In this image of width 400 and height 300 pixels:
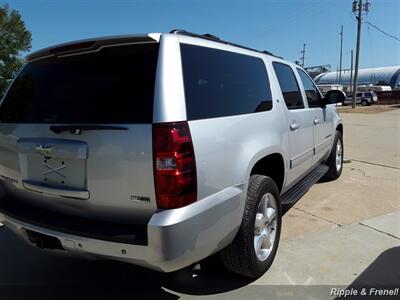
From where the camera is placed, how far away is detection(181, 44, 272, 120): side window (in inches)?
104

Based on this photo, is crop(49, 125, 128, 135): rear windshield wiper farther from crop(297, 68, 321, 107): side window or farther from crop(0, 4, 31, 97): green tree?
crop(0, 4, 31, 97): green tree

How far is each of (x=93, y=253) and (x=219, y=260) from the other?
1.16 m

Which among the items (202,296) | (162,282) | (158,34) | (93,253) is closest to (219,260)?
(202,296)

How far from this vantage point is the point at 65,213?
278 cm

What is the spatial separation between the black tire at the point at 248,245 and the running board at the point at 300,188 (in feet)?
2.83

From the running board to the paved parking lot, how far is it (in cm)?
44

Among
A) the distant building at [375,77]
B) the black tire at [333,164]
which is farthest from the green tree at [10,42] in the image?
the distant building at [375,77]

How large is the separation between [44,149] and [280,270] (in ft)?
7.51

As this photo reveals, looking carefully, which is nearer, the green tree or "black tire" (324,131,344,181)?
"black tire" (324,131,344,181)

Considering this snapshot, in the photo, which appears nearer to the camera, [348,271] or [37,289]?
[37,289]

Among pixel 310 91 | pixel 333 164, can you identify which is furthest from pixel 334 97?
pixel 333 164

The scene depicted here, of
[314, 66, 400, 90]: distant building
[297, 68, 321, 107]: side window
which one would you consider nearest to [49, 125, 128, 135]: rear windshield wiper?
[297, 68, 321, 107]: side window

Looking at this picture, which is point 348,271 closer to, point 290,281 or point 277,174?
point 290,281

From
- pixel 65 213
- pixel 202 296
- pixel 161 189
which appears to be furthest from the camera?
pixel 202 296
